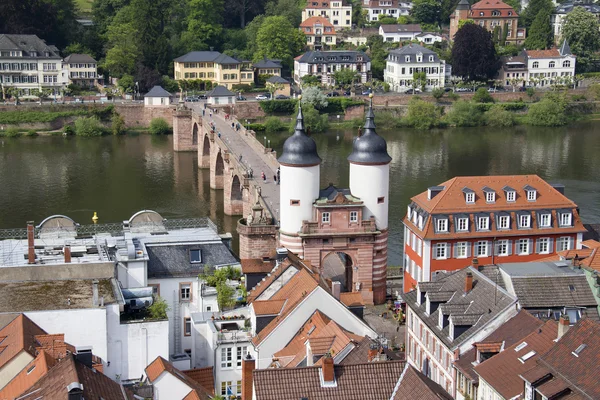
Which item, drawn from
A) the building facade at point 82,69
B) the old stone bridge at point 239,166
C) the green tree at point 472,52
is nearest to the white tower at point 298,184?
the old stone bridge at point 239,166

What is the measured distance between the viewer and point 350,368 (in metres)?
32.1

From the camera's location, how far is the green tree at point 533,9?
170 m

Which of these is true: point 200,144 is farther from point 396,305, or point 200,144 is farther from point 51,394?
point 51,394

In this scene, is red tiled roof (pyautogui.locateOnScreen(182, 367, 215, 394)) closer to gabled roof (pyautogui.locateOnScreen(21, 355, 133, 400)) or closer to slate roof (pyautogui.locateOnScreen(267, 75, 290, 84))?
gabled roof (pyautogui.locateOnScreen(21, 355, 133, 400))

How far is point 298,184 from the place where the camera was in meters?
56.8

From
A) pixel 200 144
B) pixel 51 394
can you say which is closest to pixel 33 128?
pixel 200 144

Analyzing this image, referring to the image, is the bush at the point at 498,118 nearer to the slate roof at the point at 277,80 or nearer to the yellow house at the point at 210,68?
the slate roof at the point at 277,80

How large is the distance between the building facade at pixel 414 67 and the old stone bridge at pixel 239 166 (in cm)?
2793

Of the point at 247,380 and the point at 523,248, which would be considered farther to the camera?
the point at 523,248

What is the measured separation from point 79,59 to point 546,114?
194 ft

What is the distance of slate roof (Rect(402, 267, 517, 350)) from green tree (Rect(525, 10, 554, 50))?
120 m

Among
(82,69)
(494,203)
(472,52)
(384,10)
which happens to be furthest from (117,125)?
(494,203)

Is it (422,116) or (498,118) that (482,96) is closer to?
(498,118)

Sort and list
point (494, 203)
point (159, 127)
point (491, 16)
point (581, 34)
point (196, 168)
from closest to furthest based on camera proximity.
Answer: point (494, 203) < point (196, 168) < point (159, 127) < point (581, 34) < point (491, 16)
